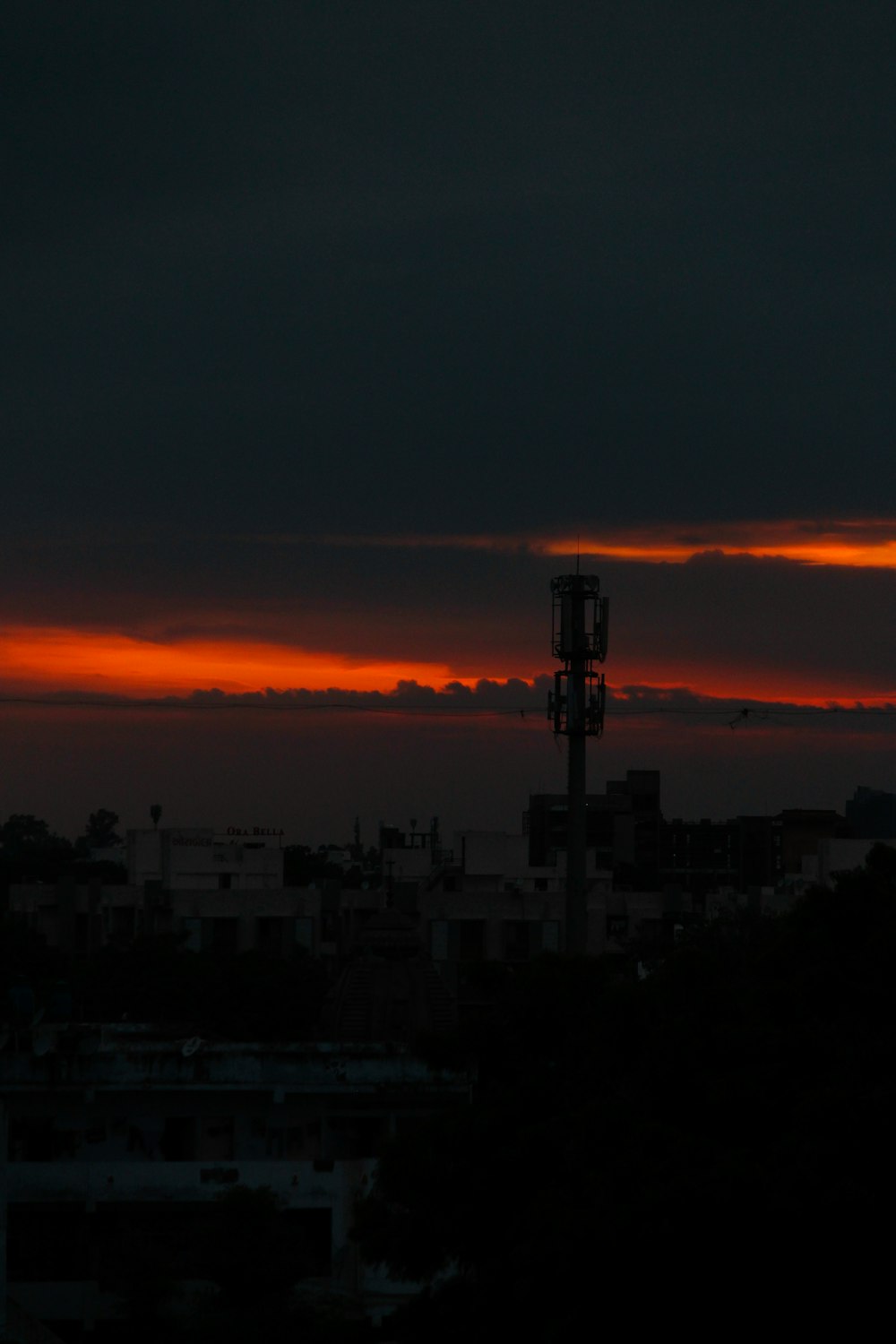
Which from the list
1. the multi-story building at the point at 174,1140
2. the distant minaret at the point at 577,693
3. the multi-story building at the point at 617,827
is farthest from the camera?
the multi-story building at the point at 617,827

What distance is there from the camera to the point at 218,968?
270 feet

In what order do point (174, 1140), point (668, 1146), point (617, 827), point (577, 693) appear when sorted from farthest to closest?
point (617, 827)
point (577, 693)
point (174, 1140)
point (668, 1146)

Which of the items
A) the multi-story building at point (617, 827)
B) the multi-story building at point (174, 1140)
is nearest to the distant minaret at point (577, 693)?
Answer: the multi-story building at point (174, 1140)

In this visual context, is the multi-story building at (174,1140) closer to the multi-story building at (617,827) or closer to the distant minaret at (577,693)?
the distant minaret at (577,693)

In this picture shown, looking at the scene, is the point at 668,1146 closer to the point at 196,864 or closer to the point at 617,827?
the point at 196,864

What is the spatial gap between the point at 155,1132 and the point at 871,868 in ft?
59.9

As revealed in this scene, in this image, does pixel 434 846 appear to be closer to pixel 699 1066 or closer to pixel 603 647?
pixel 603 647

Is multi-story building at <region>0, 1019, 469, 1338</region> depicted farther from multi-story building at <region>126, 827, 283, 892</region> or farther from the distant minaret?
multi-story building at <region>126, 827, 283, 892</region>

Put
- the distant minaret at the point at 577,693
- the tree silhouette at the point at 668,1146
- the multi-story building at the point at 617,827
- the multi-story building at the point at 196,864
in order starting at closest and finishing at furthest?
the tree silhouette at the point at 668,1146 → the distant minaret at the point at 577,693 → the multi-story building at the point at 196,864 → the multi-story building at the point at 617,827

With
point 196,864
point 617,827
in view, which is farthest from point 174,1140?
point 617,827

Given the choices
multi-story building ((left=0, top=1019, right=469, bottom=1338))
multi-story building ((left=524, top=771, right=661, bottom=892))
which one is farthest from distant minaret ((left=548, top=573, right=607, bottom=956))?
multi-story building ((left=524, top=771, right=661, bottom=892))

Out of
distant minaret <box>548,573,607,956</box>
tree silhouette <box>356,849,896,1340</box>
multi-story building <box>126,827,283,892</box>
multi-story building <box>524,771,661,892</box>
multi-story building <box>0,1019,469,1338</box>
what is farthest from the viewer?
multi-story building <box>524,771,661,892</box>

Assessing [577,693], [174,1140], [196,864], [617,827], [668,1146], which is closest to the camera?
[668,1146]

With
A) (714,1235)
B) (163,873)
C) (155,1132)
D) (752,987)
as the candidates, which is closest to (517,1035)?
(752,987)
